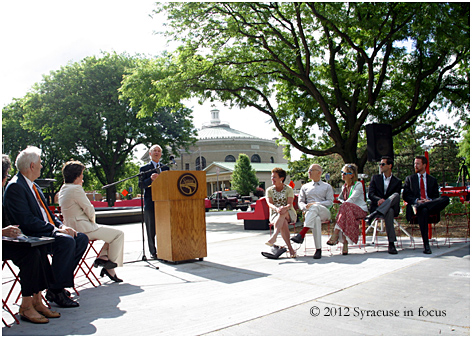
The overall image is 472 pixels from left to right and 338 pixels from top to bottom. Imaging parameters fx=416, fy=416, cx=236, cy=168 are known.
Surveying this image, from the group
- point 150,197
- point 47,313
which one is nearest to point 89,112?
point 150,197

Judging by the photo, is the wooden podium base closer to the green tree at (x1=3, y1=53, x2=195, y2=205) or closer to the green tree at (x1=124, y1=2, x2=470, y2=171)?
the green tree at (x1=124, y1=2, x2=470, y2=171)

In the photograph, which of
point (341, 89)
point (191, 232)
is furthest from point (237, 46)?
point (191, 232)

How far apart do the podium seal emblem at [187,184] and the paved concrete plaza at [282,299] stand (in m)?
1.21

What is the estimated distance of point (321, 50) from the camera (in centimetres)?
1773

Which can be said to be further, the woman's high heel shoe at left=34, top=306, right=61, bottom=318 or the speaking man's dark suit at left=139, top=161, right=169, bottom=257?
the speaking man's dark suit at left=139, top=161, right=169, bottom=257

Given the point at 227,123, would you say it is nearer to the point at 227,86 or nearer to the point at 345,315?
the point at 227,86

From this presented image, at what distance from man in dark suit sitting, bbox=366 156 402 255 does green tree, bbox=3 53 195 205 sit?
25035mm

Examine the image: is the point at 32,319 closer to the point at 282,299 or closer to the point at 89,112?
the point at 282,299

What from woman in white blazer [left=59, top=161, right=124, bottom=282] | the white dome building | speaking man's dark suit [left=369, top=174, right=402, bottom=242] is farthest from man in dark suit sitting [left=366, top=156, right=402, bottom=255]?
the white dome building

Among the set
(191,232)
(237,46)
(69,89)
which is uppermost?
(69,89)

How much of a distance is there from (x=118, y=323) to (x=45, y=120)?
30917 millimetres

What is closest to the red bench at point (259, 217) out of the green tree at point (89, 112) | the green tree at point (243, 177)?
the green tree at point (89, 112)

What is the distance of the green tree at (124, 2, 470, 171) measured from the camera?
13.5 m

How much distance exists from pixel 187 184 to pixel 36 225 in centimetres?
300
